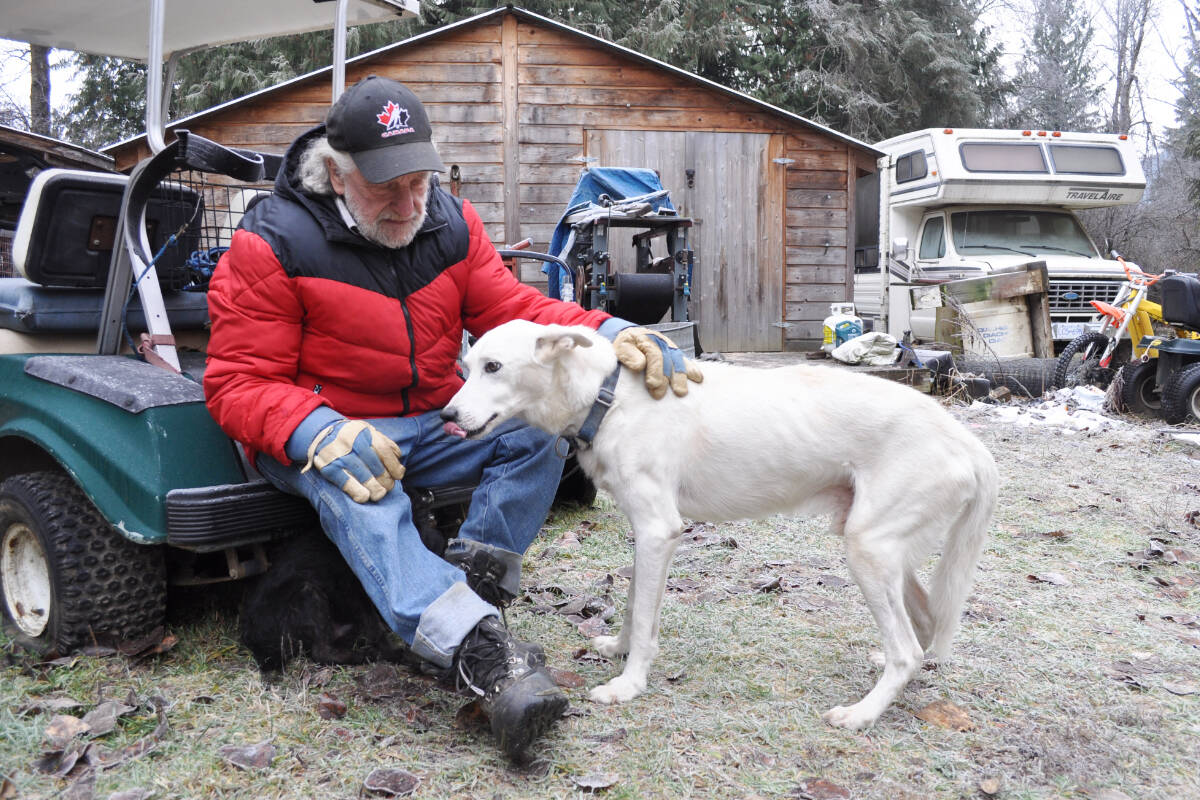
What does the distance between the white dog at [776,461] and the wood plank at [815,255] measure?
9920mm

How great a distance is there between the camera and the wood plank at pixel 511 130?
11383mm

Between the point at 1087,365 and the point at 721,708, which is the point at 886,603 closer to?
the point at 721,708

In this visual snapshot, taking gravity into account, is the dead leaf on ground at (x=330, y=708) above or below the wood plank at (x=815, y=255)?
below

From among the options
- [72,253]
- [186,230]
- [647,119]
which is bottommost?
[72,253]

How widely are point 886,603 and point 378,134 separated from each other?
2.10 meters

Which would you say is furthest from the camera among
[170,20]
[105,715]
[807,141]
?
[807,141]

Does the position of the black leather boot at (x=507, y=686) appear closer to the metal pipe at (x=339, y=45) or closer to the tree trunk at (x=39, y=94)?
the metal pipe at (x=339, y=45)

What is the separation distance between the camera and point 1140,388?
8.48m

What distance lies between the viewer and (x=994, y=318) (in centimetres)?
973

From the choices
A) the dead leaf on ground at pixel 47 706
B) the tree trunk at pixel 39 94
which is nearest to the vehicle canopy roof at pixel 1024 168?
the dead leaf on ground at pixel 47 706

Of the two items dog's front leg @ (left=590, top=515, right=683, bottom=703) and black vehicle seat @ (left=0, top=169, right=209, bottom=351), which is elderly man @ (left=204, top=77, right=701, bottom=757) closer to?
dog's front leg @ (left=590, top=515, right=683, bottom=703)

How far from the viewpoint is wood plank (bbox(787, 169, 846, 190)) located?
12266 millimetres

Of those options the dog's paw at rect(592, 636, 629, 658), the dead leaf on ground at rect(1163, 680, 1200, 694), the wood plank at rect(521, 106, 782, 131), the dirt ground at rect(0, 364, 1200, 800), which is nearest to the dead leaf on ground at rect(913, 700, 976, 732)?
the dirt ground at rect(0, 364, 1200, 800)

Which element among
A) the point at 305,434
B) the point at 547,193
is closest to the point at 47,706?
the point at 305,434
